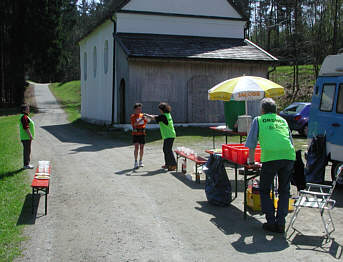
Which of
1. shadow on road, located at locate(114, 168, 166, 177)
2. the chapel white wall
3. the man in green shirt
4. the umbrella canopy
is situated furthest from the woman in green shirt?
the chapel white wall

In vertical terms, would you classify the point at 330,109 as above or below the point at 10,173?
above

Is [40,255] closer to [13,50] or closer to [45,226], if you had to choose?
[45,226]

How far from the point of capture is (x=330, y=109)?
969cm

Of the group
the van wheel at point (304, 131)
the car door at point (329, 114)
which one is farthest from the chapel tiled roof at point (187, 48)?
the car door at point (329, 114)

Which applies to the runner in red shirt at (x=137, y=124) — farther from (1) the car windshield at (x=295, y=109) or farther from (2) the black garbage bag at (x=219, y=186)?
(1) the car windshield at (x=295, y=109)

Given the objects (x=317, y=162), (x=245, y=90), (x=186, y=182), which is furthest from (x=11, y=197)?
(x=317, y=162)

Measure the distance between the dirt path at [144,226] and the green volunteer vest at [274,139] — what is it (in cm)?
114

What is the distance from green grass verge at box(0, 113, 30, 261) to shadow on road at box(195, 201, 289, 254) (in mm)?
2871

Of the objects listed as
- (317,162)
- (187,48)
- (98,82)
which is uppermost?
(187,48)

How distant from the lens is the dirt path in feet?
17.7

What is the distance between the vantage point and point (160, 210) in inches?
291

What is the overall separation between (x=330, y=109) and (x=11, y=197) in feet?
22.7

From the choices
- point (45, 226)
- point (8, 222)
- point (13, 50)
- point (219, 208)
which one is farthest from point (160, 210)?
point (13, 50)

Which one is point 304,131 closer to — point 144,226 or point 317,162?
point 317,162
